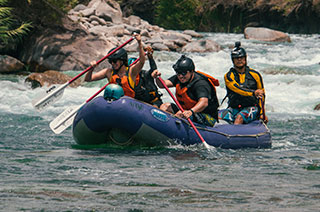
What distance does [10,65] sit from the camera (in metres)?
16.1

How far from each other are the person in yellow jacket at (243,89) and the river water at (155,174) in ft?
1.69

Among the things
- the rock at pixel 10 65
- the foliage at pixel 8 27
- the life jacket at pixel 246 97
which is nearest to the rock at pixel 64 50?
the rock at pixel 10 65

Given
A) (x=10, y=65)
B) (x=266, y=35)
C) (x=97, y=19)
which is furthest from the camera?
(x=97, y=19)

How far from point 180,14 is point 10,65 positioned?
17.4m

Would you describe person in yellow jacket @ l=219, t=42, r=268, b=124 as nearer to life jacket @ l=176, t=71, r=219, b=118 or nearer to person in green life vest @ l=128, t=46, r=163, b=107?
life jacket @ l=176, t=71, r=219, b=118

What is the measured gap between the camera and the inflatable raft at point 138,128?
21.1 ft

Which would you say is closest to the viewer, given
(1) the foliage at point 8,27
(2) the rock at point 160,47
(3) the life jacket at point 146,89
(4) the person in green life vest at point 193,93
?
(4) the person in green life vest at point 193,93

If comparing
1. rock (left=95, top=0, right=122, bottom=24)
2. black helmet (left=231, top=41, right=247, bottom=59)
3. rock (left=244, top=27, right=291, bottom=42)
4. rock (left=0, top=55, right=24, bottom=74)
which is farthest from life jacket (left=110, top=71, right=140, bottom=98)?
rock (left=95, top=0, right=122, bottom=24)

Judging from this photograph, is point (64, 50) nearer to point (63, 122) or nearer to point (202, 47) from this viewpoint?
point (202, 47)

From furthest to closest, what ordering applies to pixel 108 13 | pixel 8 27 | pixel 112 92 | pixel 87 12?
pixel 108 13, pixel 87 12, pixel 8 27, pixel 112 92

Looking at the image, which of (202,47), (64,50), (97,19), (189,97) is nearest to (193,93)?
(189,97)

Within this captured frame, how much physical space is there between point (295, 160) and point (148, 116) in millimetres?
1676

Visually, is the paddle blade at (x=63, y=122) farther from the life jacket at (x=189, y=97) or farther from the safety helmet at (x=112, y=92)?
the life jacket at (x=189, y=97)

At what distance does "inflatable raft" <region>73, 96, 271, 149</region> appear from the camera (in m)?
6.42
